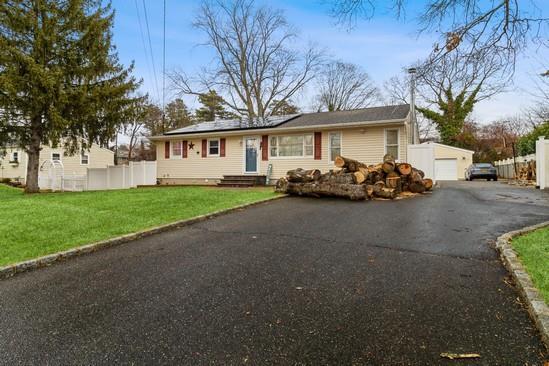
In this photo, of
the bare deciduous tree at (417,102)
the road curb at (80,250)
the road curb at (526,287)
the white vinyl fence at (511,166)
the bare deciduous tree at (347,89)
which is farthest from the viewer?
the bare deciduous tree at (347,89)

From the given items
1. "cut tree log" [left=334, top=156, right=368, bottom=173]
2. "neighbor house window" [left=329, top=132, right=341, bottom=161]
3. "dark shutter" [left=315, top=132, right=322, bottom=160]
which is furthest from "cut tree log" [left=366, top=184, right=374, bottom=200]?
"dark shutter" [left=315, top=132, right=322, bottom=160]

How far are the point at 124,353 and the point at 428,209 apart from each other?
714 cm

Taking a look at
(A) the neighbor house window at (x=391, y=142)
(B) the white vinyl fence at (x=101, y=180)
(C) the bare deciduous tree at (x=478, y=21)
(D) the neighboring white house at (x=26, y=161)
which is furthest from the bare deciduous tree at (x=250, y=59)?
(C) the bare deciduous tree at (x=478, y=21)

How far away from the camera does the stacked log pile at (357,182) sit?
935 cm

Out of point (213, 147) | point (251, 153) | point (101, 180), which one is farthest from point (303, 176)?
point (101, 180)

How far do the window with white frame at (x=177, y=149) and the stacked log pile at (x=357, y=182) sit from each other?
28.4 ft

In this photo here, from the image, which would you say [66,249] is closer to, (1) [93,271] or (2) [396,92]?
(1) [93,271]

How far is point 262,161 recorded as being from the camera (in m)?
15.3

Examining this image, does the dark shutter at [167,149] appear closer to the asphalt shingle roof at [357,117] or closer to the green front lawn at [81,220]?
the asphalt shingle roof at [357,117]

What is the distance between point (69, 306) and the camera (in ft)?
9.02

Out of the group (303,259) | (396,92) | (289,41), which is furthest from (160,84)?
(303,259)

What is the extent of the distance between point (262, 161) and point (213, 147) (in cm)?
301

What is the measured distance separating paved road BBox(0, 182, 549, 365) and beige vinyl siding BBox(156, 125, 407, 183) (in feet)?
28.2

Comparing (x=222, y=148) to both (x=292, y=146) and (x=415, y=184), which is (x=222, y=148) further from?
(x=415, y=184)
